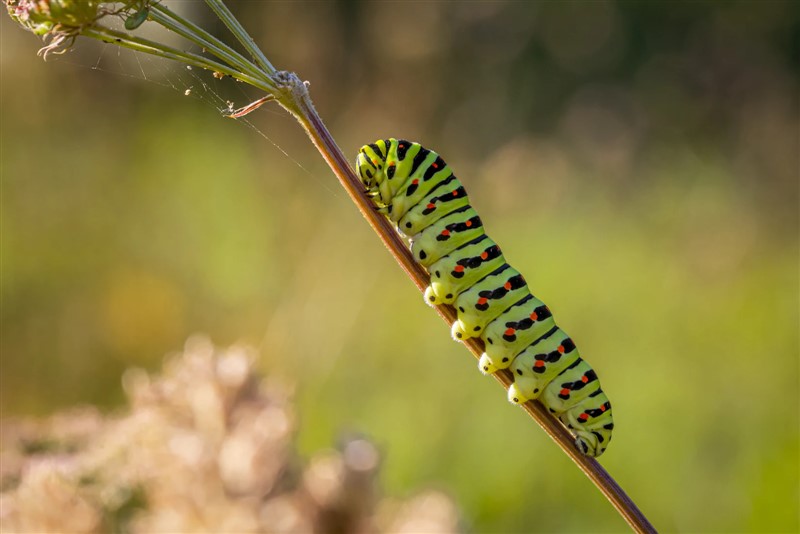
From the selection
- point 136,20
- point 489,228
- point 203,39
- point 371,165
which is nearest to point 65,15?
point 136,20

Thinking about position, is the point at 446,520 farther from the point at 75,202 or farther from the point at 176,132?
the point at 176,132

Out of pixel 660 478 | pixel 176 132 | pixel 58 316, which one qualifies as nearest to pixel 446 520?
pixel 660 478

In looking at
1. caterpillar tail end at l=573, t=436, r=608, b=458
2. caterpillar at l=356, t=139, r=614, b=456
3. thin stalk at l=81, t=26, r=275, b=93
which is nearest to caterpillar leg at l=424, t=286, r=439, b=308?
caterpillar at l=356, t=139, r=614, b=456

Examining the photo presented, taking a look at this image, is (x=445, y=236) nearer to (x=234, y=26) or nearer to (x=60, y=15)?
(x=234, y=26)

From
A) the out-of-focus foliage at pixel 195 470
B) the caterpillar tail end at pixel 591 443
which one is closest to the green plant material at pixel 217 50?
the caterpillar tail end at pixel 591 443

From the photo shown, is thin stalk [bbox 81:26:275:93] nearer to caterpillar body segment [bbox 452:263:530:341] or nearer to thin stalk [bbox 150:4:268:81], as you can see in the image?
thin stalk [bbox 150:4:268:81]
